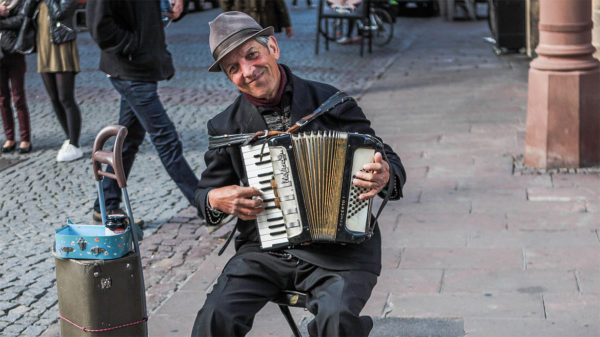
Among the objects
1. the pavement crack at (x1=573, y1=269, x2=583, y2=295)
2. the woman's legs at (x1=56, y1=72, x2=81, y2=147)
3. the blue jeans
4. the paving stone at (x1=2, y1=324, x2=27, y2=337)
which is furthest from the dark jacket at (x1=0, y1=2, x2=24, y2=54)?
the pavement crack at (x1=573, y1=269, x2=583, y2=295)

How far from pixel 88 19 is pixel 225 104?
14.7ft

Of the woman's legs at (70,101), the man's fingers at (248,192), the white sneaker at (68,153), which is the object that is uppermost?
the man's fingers at (248,192)

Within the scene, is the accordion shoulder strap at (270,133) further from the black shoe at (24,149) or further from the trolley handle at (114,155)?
the black shoe at (24,149)

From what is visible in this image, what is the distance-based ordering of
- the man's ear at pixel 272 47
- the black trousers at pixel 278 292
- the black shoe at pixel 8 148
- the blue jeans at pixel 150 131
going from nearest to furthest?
the black trousers at pixel 278 292, the man's ear at pixel 272 47, the blue jeans at pixel 150 131, the black shoe at pixel 8 148

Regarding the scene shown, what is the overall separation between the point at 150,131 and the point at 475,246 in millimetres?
2195

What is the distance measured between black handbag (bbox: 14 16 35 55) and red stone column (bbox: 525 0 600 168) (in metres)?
4.21

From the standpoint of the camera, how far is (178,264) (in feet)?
17.6

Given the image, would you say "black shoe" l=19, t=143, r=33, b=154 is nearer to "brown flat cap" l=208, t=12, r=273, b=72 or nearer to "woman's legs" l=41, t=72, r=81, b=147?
"woman's legs" l=41, t=72, r=81, b=147

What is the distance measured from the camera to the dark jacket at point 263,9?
918cm

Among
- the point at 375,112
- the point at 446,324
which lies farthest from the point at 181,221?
the point at 375,112

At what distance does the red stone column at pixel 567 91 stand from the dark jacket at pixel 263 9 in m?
3.30

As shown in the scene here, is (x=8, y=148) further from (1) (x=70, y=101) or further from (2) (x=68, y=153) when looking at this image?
(1) (x=70, y=101)

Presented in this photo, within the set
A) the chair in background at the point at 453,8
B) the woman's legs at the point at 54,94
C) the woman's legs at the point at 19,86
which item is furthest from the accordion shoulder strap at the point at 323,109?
the chair in background at the point at 453,8

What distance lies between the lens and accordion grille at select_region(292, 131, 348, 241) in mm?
Result: 3216
